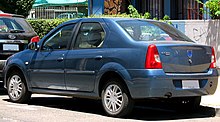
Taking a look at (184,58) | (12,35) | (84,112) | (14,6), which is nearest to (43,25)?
(14,6)

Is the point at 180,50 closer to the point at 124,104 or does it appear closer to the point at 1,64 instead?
the point at 124,104

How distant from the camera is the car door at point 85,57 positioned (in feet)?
29.7

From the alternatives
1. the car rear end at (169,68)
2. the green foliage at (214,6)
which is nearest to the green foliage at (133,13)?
the green foliage at (214,6)

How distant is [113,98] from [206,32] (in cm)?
656

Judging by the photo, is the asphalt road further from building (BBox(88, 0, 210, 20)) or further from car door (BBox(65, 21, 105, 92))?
building (BBox(88, 0, 210, 20))

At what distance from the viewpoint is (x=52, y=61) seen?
32.2 feet

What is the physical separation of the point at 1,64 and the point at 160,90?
15.5 feet

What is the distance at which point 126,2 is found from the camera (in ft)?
65.2

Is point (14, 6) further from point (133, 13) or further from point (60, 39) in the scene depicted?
point (60, 39)

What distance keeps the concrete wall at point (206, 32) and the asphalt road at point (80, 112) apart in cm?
448

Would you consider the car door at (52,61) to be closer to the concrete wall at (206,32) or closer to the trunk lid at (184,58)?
the trunk lid at (184,58)

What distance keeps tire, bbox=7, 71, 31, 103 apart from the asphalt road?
0.43 ft

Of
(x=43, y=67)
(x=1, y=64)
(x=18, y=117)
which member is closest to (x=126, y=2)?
(x=1, y=64)

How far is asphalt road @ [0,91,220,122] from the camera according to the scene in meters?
8.78
